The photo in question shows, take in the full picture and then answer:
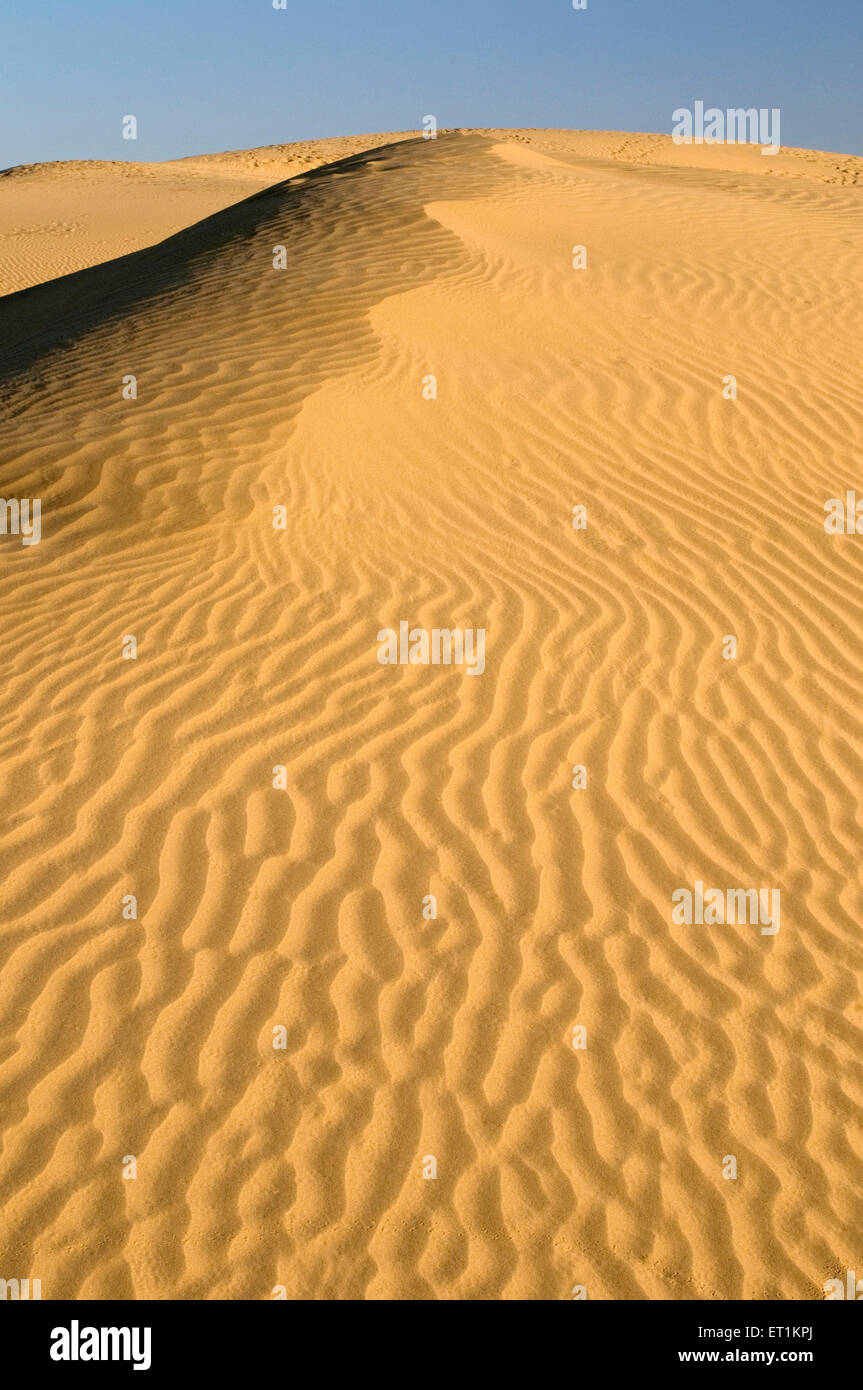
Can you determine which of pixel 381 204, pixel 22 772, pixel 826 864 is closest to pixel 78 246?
pixel 381 204

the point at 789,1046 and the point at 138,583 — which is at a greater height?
the point at 138,583

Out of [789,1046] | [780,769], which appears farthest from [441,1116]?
[780,769]

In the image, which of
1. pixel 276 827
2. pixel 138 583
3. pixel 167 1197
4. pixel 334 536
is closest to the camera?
pixel 167 1197

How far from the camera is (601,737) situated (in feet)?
18.9

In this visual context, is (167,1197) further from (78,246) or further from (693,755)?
(78,246)

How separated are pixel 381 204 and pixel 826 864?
10.4 m

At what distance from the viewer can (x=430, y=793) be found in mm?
5336

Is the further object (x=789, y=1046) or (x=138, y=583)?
(x=138, y=583)

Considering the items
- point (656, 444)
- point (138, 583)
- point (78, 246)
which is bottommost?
point (138, 583)

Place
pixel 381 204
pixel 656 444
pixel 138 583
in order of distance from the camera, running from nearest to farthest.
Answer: pixel 138 583, pixel 656 444, pixel 381 204

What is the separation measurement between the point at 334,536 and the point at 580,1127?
4569 mm

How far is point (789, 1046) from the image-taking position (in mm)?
4227

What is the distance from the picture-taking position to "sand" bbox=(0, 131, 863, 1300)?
3660 millimetres

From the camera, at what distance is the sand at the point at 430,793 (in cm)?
366
